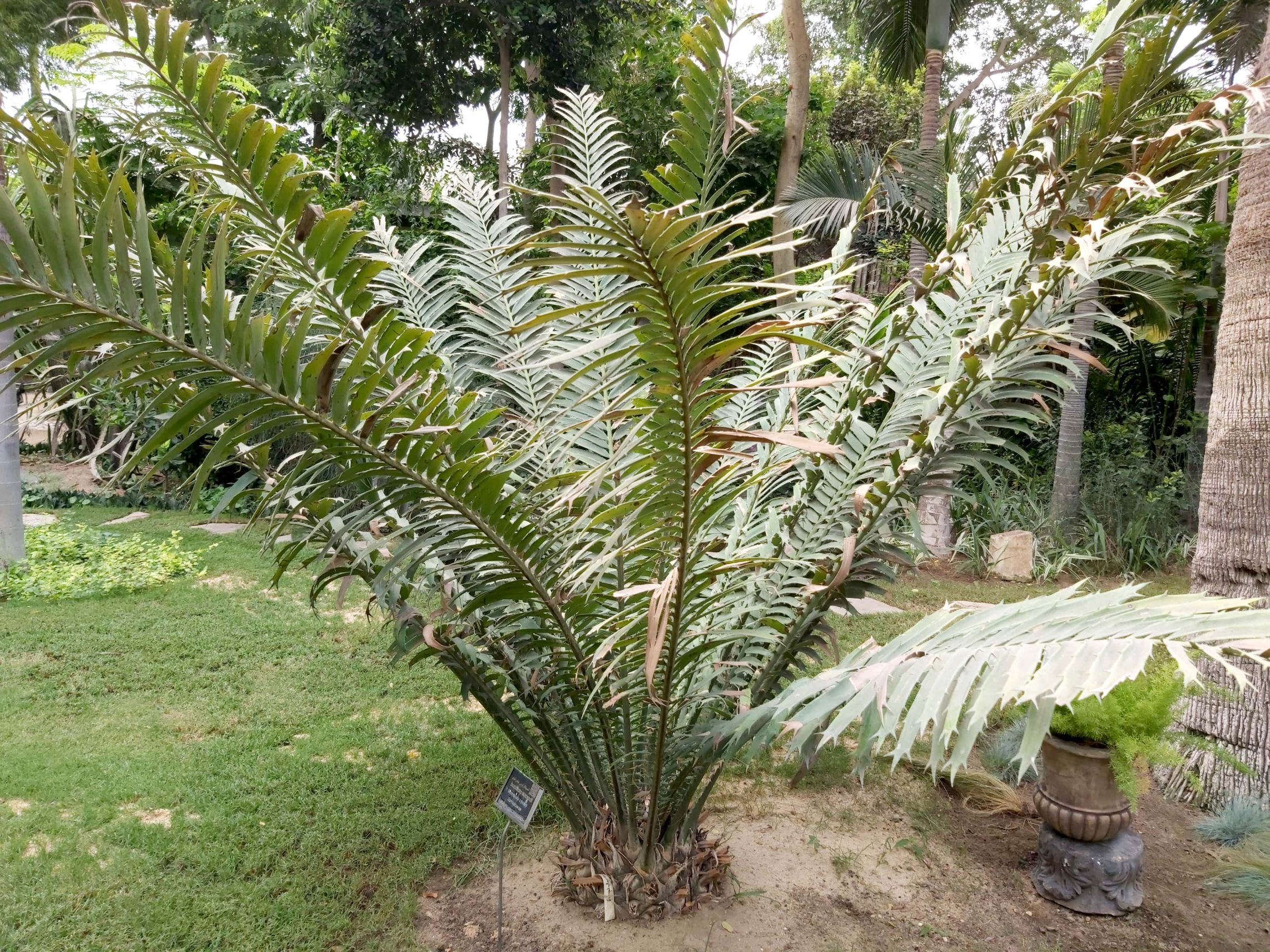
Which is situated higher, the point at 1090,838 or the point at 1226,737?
the point at 1226,737

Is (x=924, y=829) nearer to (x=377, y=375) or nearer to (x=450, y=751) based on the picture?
(x=450, y=751)

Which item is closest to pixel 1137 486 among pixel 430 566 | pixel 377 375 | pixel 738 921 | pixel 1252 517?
pixel 1252 517

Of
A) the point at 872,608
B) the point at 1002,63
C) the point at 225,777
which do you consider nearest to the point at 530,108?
the point at 872,608

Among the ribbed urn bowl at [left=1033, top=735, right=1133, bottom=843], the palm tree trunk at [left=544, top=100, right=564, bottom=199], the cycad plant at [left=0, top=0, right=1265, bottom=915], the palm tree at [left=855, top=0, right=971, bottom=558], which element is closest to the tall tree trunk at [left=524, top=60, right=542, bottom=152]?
the palm tree trunk at [left=544, top=100, right=564, bottom=199]

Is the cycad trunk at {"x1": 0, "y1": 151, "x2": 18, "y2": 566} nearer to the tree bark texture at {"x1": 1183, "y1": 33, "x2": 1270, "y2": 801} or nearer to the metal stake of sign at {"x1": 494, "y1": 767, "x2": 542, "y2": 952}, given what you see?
the metal stake of sign at {"x1": 494, "y1": 767, "x2": 542, "y2": 952}

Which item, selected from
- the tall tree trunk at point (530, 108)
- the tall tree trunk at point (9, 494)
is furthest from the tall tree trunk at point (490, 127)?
the tall tree trunk at point (9, 494)

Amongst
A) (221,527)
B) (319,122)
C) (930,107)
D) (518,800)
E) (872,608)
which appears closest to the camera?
(518,800)

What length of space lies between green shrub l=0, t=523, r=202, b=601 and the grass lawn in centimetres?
22

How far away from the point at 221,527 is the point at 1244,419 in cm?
699

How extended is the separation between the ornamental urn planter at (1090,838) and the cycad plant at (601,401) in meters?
0.89

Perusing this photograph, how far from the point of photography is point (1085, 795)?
2.23 meters

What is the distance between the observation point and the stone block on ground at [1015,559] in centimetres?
588

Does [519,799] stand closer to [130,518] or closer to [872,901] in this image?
[872,901]

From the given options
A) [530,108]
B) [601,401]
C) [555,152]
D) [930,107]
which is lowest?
[601,401]
